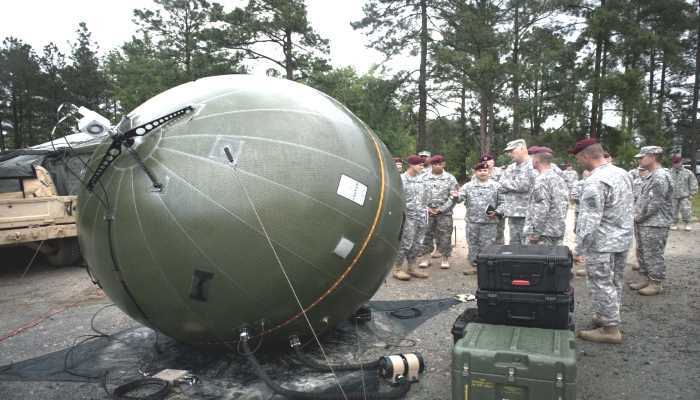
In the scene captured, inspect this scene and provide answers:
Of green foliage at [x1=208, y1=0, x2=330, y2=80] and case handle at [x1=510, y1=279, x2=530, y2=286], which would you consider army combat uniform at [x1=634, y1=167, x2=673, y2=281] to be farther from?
green foliage at [x1=208, y1=0, x2=330, y2=80]

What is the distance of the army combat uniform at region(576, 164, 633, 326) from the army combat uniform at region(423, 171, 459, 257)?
136 inches

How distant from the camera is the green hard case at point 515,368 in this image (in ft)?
9.10

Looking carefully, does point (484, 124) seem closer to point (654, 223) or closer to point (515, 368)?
point (654, 223)

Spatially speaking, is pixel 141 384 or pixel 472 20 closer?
pixel 141 384

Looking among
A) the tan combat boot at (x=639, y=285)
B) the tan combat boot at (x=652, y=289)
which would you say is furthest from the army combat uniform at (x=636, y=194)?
the tan combat boot at (x=652, y=289)

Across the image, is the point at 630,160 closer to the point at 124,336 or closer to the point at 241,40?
the point at 241,40

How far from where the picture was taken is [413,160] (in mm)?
7422

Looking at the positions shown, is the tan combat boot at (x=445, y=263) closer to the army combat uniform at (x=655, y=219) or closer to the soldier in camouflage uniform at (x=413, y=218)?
the soldier in camouflage uniform at (x=413, y=218)

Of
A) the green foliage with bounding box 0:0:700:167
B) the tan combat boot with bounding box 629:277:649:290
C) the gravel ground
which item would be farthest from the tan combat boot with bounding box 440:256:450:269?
the green foliage with bounding box 0:0:700:167

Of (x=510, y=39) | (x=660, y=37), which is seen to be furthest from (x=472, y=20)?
(x=660, y=37)

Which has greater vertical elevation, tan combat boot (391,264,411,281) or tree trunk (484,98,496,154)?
tree trunk (484,98,496,154)

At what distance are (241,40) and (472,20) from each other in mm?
10775

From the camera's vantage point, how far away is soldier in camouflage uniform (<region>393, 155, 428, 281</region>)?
23.9 feet

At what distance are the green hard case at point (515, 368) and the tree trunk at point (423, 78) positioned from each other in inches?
813
